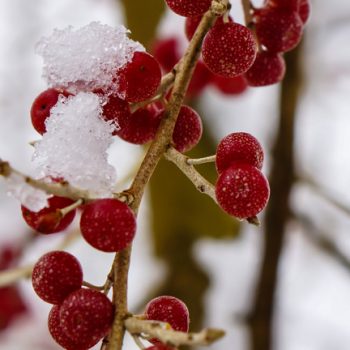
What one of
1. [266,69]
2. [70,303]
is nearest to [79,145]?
[70,303]

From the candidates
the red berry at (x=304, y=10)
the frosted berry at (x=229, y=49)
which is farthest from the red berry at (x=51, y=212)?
the red berry at (x=304, y=10)

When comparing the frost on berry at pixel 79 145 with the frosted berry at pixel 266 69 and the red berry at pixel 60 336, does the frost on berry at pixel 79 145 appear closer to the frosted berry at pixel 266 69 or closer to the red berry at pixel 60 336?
the red berry at pixel 60 336

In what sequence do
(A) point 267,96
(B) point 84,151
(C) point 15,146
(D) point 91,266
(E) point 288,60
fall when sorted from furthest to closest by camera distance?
(C) point 15,146 < (D) point 91,266 < (A) point 267,96 < (E) point 288,60 < (B) point 84,151

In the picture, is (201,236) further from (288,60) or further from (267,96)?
(267,96)

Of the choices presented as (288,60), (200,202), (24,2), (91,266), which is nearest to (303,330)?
(91,266)

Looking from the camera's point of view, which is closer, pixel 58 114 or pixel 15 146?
pixel 58 114

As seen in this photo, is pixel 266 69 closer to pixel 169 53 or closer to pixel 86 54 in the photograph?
pixel 86 54

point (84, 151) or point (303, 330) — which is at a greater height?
point (84, 151)

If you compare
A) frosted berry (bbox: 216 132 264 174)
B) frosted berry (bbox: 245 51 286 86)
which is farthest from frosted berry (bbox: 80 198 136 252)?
frosted berry (bbox: 245 51 286 86)
